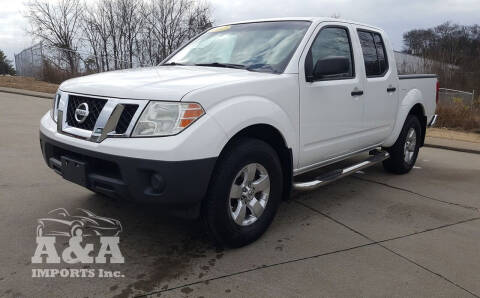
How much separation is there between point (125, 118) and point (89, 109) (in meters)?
0.39

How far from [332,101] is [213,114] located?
1567mm

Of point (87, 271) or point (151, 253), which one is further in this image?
point (151, 253)

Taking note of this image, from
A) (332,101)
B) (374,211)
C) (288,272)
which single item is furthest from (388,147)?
(288,272)

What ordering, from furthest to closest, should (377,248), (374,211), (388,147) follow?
(388,147) < (374,211) < (377,248)

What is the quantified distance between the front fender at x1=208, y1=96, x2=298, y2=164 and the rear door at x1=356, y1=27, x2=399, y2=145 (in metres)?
1.45

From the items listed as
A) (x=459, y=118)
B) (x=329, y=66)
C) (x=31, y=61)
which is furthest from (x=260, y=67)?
(x=31, y=61)

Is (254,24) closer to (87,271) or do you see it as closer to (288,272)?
(288,272)

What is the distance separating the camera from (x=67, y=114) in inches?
129

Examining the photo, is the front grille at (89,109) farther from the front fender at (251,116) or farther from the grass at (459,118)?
the grass at (459,118)

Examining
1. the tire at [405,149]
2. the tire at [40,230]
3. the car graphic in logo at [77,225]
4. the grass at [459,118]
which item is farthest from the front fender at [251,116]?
the grass at [459,118]

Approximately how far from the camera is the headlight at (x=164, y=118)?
2.77 meters

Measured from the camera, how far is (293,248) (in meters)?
3.35

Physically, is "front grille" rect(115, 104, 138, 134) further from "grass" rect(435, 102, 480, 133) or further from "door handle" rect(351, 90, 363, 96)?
"grass" rect(435, 102, 480, 133)

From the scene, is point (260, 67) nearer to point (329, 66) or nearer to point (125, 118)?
Result: point (329, 66)
